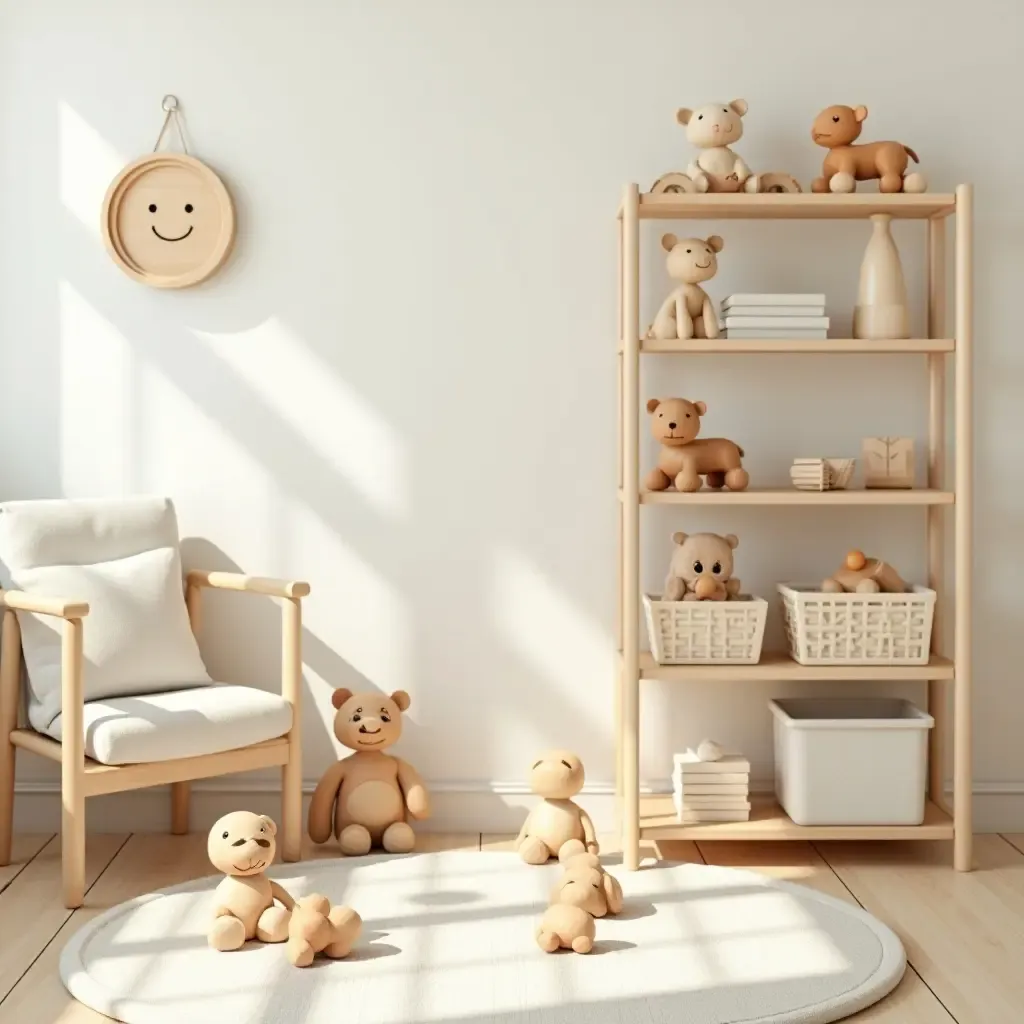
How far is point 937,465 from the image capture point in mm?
3281

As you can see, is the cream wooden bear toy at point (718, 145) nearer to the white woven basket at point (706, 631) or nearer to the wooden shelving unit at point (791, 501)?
the wooden shelving unit at point (791, 501)

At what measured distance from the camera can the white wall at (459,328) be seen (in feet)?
11.0

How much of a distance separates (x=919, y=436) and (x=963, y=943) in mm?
1288

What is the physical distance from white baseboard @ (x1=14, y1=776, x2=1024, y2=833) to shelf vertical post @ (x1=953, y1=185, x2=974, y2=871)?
0.39 metres

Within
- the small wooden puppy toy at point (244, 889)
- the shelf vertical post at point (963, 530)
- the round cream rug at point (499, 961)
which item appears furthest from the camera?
the shelf vertical post at point (963, 530)

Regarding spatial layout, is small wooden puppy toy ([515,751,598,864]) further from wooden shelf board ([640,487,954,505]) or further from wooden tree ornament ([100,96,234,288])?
wooden tree ornament ([100,96,234,288])

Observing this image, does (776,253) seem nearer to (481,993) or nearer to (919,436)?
(919,436)

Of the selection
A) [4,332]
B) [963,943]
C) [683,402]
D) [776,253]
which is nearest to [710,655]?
[683,402]

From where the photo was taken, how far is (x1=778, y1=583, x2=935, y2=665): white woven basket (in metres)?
3.05

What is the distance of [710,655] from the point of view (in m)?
3.08

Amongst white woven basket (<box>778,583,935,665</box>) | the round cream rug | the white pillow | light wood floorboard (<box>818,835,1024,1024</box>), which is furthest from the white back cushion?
light wood floorboard (<box>818,835,1024,1024</box>)

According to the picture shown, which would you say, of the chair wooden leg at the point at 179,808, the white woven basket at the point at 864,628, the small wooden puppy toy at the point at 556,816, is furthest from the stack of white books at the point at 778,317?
the chair wooden leg at the point at 179,808

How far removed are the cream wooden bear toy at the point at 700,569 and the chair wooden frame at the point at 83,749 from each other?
2.81 feet

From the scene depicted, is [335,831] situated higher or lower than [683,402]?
lower
